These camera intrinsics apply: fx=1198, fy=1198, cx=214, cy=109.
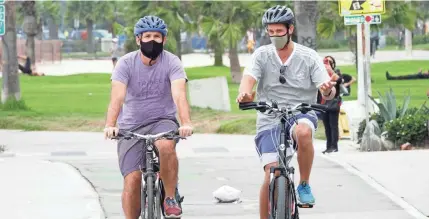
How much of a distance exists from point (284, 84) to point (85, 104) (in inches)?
867

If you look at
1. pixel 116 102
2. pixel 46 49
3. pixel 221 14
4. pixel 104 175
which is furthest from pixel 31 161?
pixel 46 49

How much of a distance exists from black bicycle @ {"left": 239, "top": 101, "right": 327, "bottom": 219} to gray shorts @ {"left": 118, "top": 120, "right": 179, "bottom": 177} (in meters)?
0.61

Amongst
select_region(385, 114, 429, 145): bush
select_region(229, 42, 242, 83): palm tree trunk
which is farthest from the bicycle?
select_region(229, 42, 242, 83): palm tree trunk

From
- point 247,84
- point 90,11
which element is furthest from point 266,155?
point 90,11

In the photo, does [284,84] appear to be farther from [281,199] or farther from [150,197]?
[150,197]

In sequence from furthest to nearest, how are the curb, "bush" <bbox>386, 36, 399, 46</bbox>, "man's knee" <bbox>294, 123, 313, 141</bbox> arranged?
1. "bush" <bbox>386, 36, 399, 46</bbox>
2. the curb
3. "man's knee" <bbox>294, 123, 313, 141</bbox>

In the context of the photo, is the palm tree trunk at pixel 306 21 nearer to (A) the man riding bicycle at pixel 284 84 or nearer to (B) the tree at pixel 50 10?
(A) the man riding bicycle at pixel 284 84

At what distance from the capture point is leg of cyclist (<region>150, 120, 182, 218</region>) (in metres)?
8.48

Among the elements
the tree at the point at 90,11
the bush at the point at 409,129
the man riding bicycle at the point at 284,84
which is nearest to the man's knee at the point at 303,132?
the man riding bicycle at the point at 284,84

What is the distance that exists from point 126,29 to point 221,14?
12.4 feet

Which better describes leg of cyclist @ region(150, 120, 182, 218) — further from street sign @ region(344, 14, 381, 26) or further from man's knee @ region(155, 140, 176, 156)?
street sign @ region(344, 14, 381, 26)

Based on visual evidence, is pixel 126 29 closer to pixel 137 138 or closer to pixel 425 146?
pixel 425 146

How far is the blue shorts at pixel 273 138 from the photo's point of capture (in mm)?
8633

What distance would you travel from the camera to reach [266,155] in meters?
8.66
